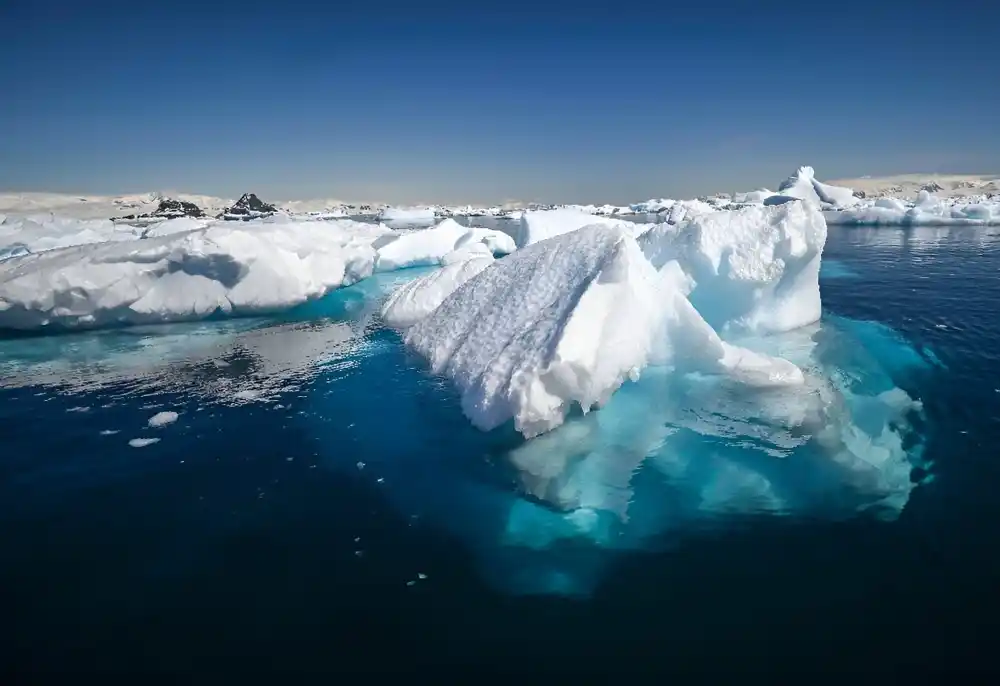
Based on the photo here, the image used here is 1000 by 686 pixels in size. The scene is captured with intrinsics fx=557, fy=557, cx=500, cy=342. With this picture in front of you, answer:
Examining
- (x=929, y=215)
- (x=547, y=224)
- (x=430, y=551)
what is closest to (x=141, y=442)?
(x=430, y=551)

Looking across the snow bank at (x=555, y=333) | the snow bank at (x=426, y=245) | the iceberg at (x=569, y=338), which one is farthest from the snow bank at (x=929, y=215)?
the snow bank at (x=555, y=333)

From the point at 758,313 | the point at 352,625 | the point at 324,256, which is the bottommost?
the point at 352,625

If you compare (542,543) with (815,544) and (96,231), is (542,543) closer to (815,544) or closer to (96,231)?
(815,544)

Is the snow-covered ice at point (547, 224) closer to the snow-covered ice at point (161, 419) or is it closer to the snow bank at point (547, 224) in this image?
the snow bank at point (547, 224)

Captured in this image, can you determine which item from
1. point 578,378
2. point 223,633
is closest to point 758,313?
point 578,378

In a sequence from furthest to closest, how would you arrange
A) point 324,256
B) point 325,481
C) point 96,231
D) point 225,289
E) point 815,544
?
1. point 96,231
2. point 324,256
3. point 225,289
4. point 325,481
5. point 815,544

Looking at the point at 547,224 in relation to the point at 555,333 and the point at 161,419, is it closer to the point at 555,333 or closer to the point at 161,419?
the point at 555,333

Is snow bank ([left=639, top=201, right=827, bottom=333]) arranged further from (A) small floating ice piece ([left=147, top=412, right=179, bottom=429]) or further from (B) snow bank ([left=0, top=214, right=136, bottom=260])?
(B) snow bank ([left=0, top=214, right=136, bottom=260])

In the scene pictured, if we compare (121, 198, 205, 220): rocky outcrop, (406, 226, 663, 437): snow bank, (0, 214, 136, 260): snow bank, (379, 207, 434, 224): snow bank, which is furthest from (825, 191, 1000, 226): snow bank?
(121, 198, 205, 220): rocky outcrop
